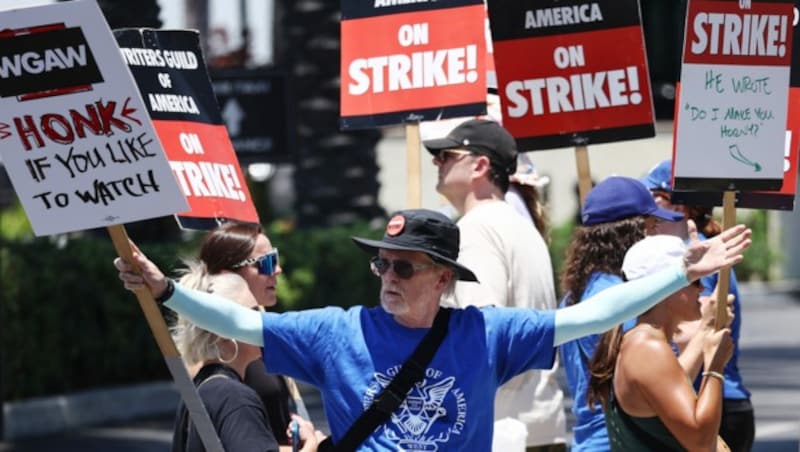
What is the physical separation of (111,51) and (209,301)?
2.26 ft

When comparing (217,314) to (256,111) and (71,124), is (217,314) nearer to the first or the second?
(71,124)

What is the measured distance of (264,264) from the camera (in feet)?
18.0

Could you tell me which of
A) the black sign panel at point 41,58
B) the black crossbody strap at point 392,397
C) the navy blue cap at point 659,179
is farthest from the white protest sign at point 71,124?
the navy blue cap at point 659,179

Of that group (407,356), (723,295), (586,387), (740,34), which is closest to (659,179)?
(586,387)

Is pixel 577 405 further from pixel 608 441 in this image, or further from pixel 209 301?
pixel 209 301

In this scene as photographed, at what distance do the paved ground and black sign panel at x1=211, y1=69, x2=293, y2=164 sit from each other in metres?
2.04

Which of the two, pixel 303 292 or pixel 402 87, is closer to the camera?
pixel 402 87

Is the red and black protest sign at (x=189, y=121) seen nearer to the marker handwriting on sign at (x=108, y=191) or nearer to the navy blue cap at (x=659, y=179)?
the marker handwriting on sign at (x=108, y=191)

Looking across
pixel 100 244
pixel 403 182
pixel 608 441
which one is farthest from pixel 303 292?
pixel 403 182

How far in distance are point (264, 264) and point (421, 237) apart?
92 centimetres

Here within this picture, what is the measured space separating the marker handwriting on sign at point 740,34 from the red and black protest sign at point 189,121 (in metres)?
1.59

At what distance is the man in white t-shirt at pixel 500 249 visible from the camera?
6027mm

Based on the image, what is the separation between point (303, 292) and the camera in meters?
15.4

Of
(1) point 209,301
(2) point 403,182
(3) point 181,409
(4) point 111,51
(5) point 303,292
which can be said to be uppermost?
(4) point 111,51
